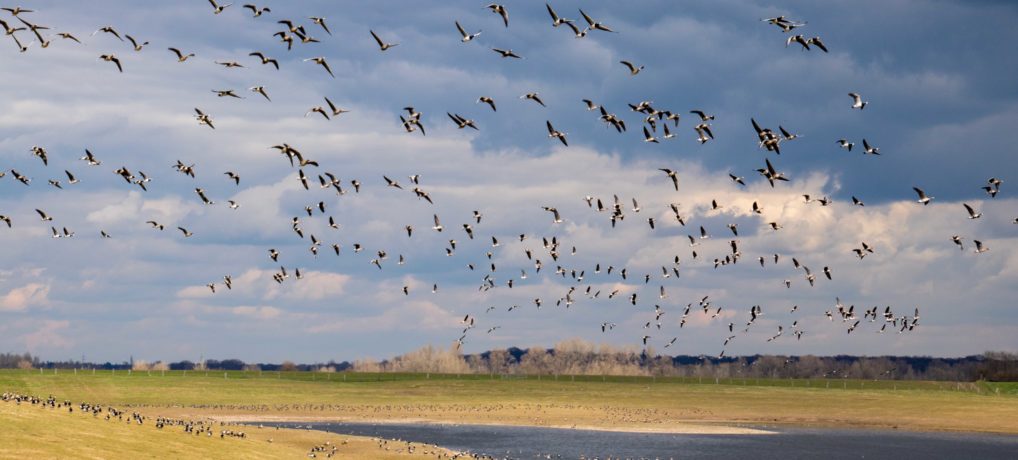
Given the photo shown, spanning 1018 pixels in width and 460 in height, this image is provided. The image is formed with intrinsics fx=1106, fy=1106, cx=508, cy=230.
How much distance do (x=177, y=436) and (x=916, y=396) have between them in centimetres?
11679

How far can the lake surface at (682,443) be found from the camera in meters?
80.7

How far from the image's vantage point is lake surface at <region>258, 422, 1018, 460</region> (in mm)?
80688

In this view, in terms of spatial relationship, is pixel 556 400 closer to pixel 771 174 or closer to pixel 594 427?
pixel 594 427

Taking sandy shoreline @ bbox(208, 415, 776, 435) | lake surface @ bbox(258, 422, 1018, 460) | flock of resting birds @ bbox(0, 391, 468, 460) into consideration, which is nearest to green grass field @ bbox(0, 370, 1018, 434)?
sandy shoreline @ bbox(208, 415, 776, 435)

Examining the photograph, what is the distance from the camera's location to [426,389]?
159 m

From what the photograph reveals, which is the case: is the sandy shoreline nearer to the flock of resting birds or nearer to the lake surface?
the lake surface

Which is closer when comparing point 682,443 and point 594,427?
point 682,443

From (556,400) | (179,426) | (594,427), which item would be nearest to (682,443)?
(594,427)

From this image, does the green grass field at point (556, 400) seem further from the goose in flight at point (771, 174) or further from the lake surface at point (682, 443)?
the goose in flight at point (771, 174)

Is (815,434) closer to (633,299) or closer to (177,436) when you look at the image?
(633,299)

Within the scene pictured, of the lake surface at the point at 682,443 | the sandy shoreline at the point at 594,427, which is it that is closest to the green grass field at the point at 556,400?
the sandy shoreline at the point at 594,427

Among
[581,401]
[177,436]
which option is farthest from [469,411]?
[177,436]

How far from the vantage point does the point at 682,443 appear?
90188 mm

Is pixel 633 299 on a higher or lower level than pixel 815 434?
higher
